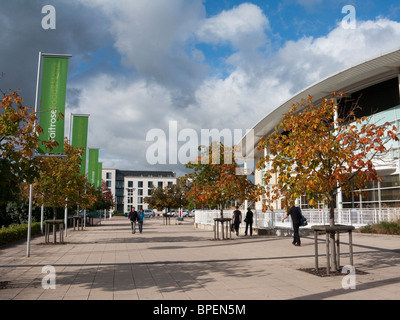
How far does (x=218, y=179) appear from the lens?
58.7 ft

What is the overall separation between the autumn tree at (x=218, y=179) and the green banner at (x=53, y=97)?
6.36m

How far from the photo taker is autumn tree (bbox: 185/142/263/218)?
16.7 meters

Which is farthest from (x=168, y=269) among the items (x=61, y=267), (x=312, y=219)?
(x=312, y=219)

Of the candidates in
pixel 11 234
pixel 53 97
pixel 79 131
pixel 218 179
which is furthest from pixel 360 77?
pixel 11 234

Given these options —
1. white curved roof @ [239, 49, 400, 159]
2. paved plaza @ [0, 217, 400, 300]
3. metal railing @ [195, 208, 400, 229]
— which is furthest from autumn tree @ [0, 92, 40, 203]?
white curved roof @ [239, 49, 400, 159]

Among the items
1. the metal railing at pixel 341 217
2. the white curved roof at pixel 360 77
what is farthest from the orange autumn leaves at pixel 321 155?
the white curved roof at pixel 360 77

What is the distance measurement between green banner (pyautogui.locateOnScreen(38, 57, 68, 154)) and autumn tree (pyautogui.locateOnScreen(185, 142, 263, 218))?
6363 mm

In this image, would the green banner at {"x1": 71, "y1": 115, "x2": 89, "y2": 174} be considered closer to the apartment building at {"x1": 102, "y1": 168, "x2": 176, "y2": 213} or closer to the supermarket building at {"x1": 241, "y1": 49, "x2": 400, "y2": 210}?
the supermarket building at {"x1": 241, "y1": 49, "x2": 400, "y2": 210}

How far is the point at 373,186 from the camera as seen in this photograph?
28672 mm

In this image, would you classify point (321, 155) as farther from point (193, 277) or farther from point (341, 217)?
point (341, 217)

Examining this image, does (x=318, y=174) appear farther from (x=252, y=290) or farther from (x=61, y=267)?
(x=61, y=267)

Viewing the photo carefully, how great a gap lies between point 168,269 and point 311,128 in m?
4.74

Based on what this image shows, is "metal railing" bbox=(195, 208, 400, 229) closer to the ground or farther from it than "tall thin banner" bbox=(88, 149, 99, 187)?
closer to the ground
